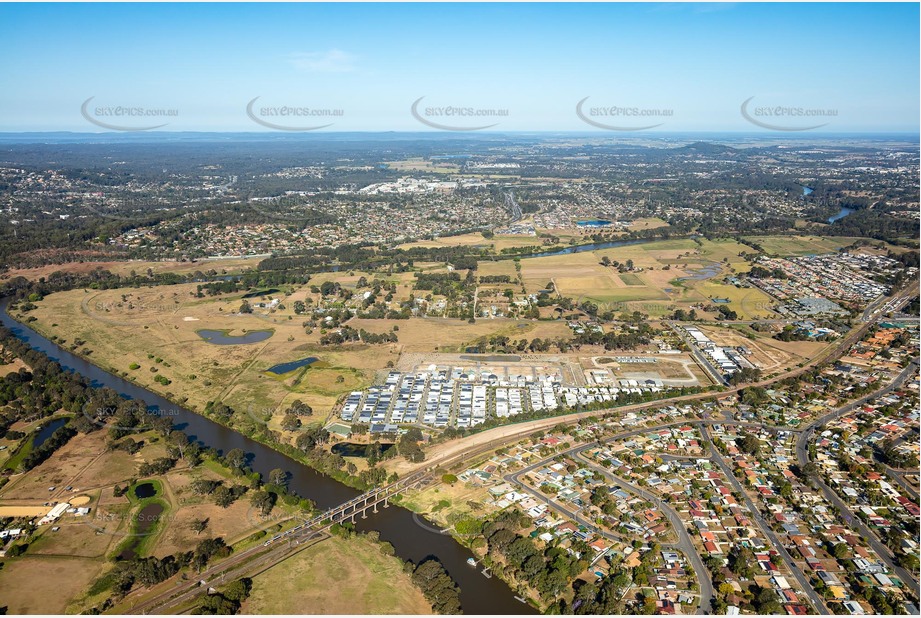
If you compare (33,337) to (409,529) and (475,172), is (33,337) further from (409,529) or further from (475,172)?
(475,172)

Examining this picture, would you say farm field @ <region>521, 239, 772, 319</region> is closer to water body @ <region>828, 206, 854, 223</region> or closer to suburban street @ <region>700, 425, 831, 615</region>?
suburban street @ <region>700, 425, 831, 615</region>

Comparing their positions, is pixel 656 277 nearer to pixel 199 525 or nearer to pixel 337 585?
pixel 337 585

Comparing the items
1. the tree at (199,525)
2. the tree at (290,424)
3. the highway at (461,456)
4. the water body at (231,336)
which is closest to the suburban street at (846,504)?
the highway at (461,456)

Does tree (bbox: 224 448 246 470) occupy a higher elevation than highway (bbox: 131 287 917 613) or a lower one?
higher

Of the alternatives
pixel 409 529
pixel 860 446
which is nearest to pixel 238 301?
pixel 409 529

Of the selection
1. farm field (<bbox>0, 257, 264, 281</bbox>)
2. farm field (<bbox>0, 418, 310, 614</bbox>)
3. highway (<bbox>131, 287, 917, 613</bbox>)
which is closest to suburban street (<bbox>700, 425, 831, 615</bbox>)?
highway (<bbox>131, 287, 917, 613</bbox>)

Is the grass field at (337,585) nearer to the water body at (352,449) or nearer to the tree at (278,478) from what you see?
the tree at (278,478)
